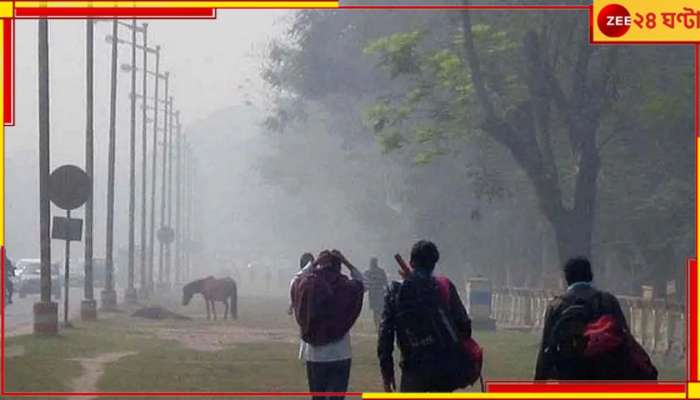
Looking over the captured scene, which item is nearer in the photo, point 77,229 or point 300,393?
point 300,393

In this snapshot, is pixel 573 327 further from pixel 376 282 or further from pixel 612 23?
pixel 376 282

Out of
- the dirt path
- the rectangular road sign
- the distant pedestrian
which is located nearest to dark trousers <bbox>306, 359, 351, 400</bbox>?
the dirt path

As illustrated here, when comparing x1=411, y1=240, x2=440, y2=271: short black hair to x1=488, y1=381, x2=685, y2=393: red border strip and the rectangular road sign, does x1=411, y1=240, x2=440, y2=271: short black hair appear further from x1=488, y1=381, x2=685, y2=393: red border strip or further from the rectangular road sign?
the rectangular road sign

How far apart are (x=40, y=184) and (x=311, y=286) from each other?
20.6 m

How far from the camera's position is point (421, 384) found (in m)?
12.5

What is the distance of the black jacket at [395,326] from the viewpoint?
A: 41.3ft

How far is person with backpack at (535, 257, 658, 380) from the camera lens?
12.2m

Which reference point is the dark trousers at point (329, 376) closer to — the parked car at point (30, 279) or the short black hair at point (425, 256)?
the short black hair at point (425, 256)

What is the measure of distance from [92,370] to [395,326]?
567 inches

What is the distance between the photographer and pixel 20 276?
72125 mm

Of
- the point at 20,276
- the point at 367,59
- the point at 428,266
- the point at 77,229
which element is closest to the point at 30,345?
the point at 77,229

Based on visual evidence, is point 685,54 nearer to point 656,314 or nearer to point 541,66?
point 541,66

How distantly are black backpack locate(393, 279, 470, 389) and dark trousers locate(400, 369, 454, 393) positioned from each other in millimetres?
30

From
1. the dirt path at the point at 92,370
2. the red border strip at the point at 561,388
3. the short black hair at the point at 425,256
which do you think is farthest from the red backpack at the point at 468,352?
the dirt path at the point at 92,370
